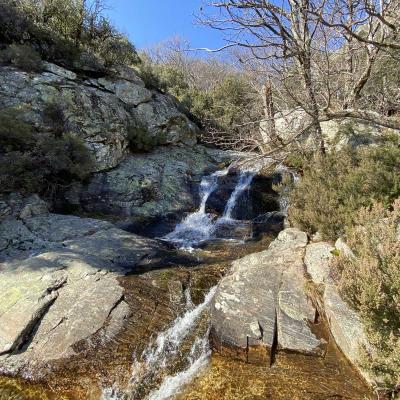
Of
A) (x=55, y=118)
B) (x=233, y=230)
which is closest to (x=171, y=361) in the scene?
(x=233, y=230)

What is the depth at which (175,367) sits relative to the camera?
12.9ft

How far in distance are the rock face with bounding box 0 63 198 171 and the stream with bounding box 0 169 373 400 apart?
608 centimetres

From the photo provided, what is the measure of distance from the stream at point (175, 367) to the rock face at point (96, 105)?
608 cm

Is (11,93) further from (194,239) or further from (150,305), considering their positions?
(150,305)

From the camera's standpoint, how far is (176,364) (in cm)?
396

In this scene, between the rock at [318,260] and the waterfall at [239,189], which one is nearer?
the rock at [318,260]

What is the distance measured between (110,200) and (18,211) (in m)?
2.59

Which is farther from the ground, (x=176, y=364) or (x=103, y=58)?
(x=103, y=58)

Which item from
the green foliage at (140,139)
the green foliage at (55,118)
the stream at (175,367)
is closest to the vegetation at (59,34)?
the green foliage at (55,118)

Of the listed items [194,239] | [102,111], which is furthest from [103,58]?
[194,239]

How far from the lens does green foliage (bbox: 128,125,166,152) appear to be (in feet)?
37.3

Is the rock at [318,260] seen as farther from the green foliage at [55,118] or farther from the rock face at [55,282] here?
the green foliage at [55,118]

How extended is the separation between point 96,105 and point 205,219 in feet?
18.5

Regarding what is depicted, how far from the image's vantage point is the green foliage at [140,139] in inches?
447
